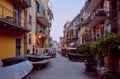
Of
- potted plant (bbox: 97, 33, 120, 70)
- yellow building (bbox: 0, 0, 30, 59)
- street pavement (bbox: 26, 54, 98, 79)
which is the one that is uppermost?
yellow building (bbox: 0, 0, 30, 59)

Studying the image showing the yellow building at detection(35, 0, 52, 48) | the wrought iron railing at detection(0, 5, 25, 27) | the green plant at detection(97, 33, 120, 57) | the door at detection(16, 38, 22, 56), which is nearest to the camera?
the green plant at detection(97, 33, 120, 57)

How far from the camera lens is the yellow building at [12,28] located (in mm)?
18312

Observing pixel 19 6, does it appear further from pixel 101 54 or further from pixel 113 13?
pixel 101 54

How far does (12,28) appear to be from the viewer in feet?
63.9

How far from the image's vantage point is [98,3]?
2709cm

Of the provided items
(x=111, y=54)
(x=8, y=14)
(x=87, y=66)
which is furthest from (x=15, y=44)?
(x=111, y=54)

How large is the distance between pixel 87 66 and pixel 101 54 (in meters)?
6.89

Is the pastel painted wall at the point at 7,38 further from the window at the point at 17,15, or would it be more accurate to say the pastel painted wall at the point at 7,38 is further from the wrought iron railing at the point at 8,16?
the window at the point at 17,15

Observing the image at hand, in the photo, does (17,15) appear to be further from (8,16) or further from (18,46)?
(8,16)

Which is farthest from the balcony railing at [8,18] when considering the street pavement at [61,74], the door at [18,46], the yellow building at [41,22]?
the yellow building at [41,22]

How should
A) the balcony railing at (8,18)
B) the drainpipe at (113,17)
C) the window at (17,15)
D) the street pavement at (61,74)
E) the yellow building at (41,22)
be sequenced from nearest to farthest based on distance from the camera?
1. the street pavement at (61,74)
2. the balcony railing at (8,18)
3. the drainpipe at (113,17)
4. the window at (17,15)
5. the yellow building at (41,22)

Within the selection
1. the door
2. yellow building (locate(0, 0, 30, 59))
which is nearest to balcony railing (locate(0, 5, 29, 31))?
yellow building (locate(0, 0, 30, 59))

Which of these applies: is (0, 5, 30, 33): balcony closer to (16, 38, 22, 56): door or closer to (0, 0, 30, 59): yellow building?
(0, 0, 30, 59): yellow building

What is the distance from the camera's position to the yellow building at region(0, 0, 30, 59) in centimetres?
1831
